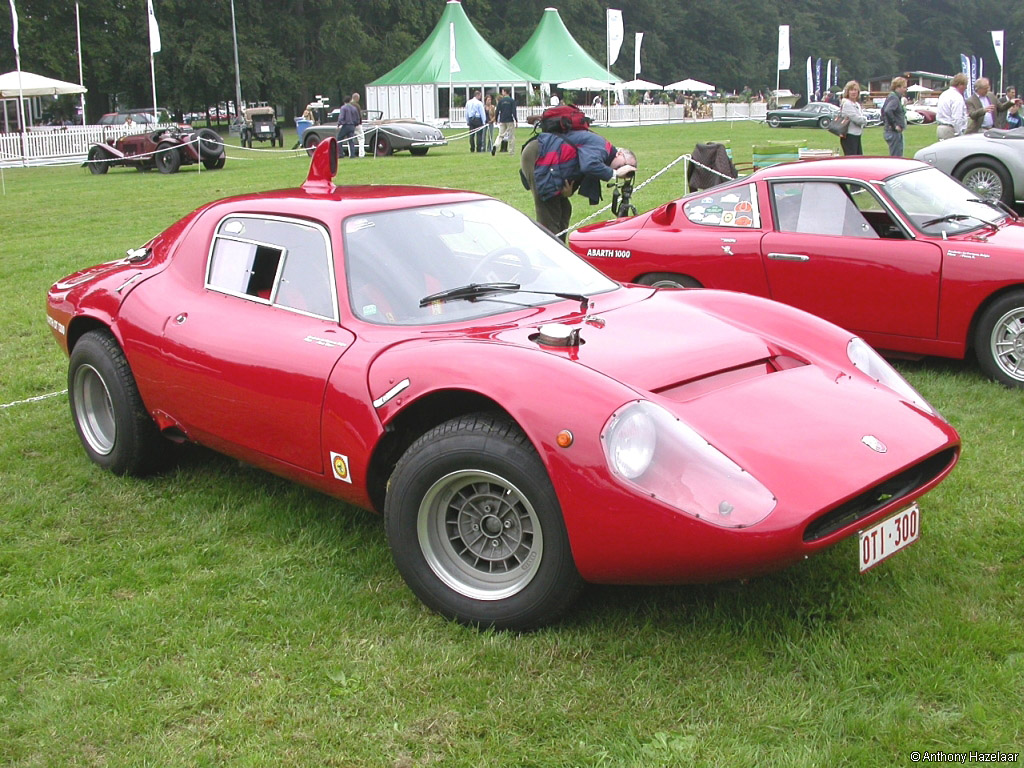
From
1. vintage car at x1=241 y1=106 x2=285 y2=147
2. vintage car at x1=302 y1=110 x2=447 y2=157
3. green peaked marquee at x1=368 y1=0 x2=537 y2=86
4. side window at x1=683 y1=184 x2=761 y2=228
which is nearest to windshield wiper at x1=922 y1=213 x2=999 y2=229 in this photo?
side window at x1=683 y1=184 x2=761 y2=228

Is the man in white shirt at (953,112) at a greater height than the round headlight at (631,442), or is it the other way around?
the man in white shirt at (953,112)

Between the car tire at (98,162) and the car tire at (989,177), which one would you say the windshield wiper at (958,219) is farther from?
the car tire at (98,162)

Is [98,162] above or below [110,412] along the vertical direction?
above

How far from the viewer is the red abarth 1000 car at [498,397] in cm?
303

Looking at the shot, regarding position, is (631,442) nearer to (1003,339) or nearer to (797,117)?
(1003,339)

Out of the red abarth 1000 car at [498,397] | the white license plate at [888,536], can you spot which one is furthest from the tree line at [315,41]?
the white license plate at [888,536]

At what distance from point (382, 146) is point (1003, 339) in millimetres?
21828

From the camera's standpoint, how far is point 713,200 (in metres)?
7.09

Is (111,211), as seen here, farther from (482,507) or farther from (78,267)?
(482,507)

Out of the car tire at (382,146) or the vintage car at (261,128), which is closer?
the car tire at (382,146)

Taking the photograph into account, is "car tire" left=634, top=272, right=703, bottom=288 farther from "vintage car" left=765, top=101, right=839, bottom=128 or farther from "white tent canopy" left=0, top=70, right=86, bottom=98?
"vintage car" left=765, top=101, right=839, bottom=128

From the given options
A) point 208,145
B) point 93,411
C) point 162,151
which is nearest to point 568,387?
point 93,411

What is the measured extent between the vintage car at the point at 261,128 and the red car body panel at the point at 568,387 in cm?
2817

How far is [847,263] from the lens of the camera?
6.34 meters
